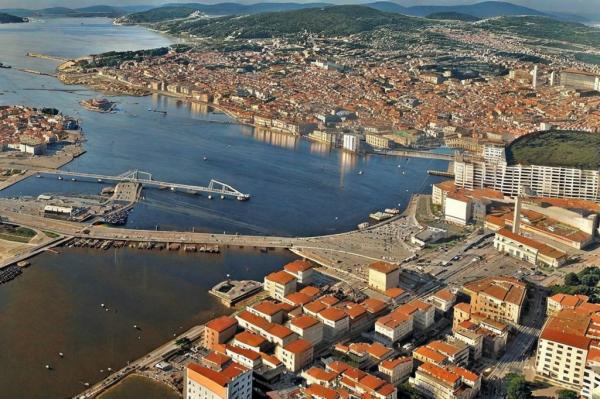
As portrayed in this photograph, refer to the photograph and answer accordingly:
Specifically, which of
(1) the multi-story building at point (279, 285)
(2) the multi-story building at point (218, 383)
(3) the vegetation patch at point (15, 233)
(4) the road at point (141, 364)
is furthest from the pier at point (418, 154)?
(2) the multi-story building at point (218, 383)

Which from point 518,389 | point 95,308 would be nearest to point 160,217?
point 95,308

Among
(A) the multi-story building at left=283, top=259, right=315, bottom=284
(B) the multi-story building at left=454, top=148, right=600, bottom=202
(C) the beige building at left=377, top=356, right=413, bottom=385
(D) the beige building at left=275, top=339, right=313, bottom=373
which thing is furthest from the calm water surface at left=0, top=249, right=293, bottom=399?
(B) the multi-story building at left=454, top=148, right=600, bottom=202

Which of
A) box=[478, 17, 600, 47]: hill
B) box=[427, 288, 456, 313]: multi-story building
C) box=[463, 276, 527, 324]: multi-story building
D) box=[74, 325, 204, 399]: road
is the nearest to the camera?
box=[74, 325, 204, 399]: road

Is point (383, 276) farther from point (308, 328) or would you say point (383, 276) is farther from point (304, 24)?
point (304, 24)

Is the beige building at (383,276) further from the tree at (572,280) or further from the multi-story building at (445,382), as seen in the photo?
the tree at (572,280)

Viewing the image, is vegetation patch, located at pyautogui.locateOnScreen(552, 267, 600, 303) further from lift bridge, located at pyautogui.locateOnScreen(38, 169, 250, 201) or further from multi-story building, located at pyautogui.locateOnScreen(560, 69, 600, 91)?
multi-story building, located at pyautogui.locateOnScreen(560, 69, 600, 91)

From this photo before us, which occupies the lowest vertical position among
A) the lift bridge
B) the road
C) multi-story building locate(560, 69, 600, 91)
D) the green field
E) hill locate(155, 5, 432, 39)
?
the road

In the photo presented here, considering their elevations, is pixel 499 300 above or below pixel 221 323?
above
